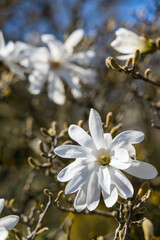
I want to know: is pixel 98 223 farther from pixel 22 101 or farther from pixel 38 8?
pixel 38 8

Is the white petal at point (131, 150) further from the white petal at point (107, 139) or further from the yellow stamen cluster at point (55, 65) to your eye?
the yellow stamen cluster at point (55, 65)

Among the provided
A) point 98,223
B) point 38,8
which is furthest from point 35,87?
point 38,8

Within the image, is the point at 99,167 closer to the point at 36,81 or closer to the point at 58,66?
the point at 36,81

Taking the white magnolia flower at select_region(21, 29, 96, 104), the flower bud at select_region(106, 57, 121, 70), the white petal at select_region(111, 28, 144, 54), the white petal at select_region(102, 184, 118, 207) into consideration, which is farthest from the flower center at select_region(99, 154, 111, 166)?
the white magnolia flower at select_region(21, 29, 96, 104)

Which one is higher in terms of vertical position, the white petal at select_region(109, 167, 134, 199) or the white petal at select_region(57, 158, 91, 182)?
the white petal at select_region(57, 158, 91, 182)

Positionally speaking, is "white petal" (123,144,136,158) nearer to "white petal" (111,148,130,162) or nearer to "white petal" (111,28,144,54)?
"white petal" (111,148,130,162)
